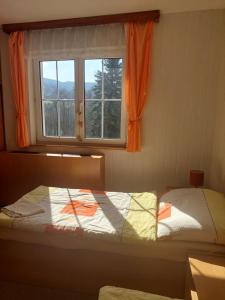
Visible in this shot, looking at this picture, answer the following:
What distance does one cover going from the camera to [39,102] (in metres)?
3.18

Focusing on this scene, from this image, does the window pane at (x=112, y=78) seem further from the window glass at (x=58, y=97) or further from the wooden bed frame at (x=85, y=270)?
the wooden bed frame at (x=85, y=270)

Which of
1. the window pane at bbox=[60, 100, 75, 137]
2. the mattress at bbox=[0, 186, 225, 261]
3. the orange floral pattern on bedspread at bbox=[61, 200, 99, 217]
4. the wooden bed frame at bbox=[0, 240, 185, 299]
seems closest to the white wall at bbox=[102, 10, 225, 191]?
the window pane at bbox=[60, 100, 75, 137]

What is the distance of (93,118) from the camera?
306 centimetres

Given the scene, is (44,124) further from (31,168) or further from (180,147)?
(180,147)

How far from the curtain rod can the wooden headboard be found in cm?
157

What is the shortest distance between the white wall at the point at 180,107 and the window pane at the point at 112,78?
0.44 meters

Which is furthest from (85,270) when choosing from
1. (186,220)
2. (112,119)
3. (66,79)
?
(66,79)

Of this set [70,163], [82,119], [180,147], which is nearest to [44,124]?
[82,119]

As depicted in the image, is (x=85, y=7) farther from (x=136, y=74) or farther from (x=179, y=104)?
(x=179, y=104)

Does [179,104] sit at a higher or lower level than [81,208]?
higher

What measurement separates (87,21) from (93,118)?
115 cm

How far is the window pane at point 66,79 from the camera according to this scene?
2.98 meters

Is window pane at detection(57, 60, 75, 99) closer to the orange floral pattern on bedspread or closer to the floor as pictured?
the orange floral pattern on bedspread

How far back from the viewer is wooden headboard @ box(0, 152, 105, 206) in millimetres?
2807
